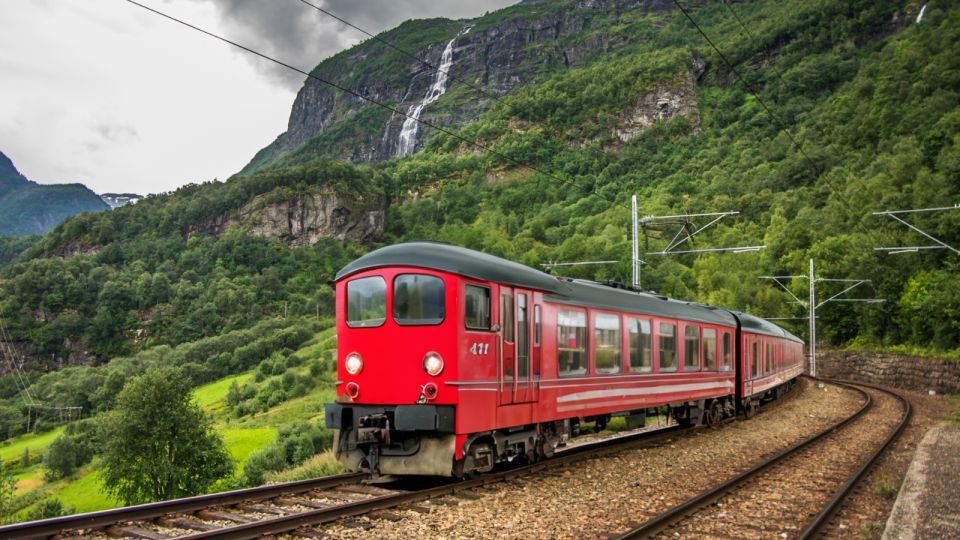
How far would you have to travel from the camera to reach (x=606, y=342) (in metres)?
14.7

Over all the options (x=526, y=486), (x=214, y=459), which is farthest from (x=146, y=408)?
(x=526, y=486)

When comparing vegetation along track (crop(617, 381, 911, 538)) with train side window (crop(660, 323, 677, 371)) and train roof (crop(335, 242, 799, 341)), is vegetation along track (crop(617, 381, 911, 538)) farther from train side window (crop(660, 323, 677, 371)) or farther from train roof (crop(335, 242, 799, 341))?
train roof (crop(335, 242, 799, 341))

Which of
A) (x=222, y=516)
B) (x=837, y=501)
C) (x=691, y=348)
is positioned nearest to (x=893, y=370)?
(x=691, y=348)

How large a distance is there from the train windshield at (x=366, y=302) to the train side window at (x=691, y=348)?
33.4ft

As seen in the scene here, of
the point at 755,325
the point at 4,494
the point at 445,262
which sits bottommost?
the point at 4,494

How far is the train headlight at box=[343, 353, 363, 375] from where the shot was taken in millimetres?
11078

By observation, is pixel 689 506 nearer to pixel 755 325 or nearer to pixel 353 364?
pixel 353 364

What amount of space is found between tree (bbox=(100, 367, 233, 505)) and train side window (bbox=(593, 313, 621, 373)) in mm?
29559

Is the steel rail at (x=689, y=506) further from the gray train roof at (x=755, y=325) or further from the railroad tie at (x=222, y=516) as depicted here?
the gray train roof at (x=755, y=325)

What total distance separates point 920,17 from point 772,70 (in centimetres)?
3347

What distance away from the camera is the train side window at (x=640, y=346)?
15828 millimetres

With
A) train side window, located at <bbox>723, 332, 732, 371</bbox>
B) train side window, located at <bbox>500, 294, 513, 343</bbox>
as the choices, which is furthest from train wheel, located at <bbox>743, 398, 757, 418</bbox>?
train side window, located at <bbox>500, 294, 513, 343</bbox>

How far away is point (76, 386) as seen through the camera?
133 metres

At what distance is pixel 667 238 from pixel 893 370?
1784 centimetres
